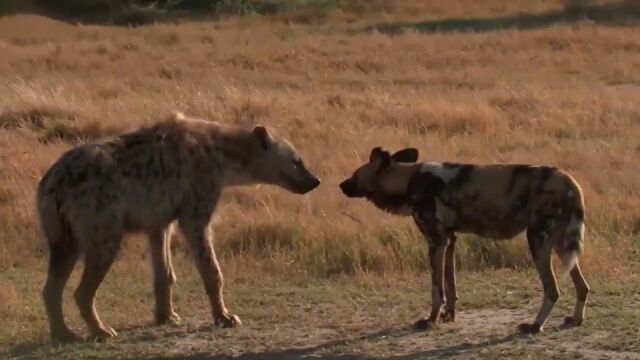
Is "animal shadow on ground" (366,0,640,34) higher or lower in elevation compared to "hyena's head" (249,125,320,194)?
lower

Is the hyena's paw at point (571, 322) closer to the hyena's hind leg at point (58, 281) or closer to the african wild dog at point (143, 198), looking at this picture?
the african wild dog at point (143, 198)

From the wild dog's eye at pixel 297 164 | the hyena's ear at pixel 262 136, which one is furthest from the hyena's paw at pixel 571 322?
the hyena's ear at pixel 262 136

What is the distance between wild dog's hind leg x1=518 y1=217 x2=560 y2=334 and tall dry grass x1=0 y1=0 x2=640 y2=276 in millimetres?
1842

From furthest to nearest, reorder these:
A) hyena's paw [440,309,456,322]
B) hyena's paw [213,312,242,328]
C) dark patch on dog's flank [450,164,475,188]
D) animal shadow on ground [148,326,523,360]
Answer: hyena's paw [213,312,242,328] < hyena's paw [440,309,456,322] < dark patch on dog's flank [450,164,475,188] < animal shadow on ground [148,326,523,360]

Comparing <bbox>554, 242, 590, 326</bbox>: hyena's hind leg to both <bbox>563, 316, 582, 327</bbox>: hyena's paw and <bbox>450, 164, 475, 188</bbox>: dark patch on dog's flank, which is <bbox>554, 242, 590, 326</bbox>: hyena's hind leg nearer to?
<bbox>563, 316, 582, 327</bbox>: hyena's paw

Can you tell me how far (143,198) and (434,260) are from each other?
5.58 feet

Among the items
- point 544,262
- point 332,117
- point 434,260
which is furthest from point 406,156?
point 332,117

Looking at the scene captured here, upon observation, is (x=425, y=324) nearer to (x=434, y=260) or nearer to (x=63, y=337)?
(x=434, y=260)

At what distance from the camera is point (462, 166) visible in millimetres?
7723

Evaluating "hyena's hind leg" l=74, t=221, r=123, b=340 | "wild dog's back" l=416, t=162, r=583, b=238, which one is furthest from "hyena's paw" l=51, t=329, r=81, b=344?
"wild dog's back" l=416, t=162, r=583, b=238

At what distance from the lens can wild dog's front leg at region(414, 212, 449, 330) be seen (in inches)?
302

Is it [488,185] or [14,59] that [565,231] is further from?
[14,59]

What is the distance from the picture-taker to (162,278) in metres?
8.25

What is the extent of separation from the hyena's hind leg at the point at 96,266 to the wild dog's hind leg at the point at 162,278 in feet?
1.43
